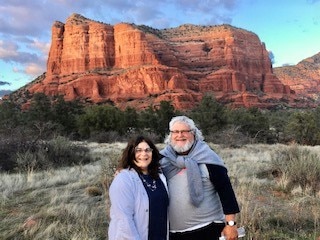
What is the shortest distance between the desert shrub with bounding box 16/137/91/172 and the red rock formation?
76.5 m

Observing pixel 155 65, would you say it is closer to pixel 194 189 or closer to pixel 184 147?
pixel 184 147

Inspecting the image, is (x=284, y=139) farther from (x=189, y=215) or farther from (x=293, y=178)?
(x=189, y=215)

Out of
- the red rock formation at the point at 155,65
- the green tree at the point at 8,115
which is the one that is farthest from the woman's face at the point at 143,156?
the red rock formation at the point at 155,65

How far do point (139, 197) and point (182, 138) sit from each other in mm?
730

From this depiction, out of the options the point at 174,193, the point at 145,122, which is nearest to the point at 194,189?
the point at 174,193

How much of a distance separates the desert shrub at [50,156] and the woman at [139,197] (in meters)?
9.53

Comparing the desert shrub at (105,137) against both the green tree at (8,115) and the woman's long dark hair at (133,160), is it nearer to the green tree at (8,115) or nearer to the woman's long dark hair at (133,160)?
the green tree at (8,115)

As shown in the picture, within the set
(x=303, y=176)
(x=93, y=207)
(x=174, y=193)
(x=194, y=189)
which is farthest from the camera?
(x=303, y=176)

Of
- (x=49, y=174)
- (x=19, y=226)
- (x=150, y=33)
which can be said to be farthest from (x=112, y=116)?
(x=150, y=33)

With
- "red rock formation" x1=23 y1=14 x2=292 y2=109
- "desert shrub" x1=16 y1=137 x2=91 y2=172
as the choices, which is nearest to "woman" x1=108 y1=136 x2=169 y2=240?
"desert shrub" x1=16 y1=137 x2=91 y2=172

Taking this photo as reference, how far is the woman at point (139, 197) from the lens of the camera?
9.77 ft

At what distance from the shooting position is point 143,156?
10.5ft

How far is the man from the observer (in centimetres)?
336

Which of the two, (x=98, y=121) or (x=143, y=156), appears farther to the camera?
(x=98, y=121)
